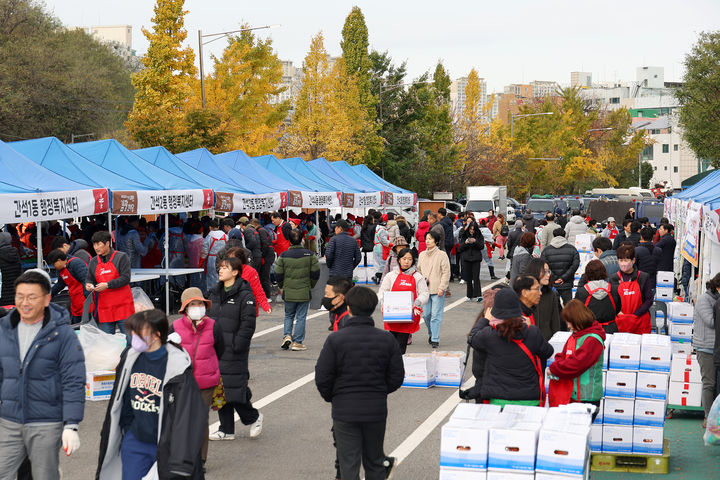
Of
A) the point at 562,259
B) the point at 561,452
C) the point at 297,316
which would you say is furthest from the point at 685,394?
the point at 297,316

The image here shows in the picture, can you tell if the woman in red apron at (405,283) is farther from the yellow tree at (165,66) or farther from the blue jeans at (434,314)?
the yellow tree at (165,66)

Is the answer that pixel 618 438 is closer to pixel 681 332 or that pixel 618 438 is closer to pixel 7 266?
pixel 681 332

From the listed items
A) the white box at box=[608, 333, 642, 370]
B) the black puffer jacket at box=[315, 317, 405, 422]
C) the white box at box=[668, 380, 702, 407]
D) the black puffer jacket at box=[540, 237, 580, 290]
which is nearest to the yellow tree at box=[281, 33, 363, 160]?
the black puffer jacket at box=[540, 237, 580, 290]

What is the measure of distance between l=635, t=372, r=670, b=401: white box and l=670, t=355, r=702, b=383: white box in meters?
1.93

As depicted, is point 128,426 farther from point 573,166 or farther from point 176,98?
point 573,166

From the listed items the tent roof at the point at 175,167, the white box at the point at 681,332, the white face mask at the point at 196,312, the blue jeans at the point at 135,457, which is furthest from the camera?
the tent roof at the point at 175,167

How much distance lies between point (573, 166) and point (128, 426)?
8273cm

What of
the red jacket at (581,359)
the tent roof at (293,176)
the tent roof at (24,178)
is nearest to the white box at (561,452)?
the red jacket at (581,359)

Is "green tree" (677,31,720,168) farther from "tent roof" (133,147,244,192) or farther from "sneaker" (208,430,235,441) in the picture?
"sneaker" (208,430,235,441)

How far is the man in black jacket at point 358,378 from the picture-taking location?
5875 millimetres

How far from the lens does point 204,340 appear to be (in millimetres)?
7016

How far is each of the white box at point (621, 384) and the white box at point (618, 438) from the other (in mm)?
285

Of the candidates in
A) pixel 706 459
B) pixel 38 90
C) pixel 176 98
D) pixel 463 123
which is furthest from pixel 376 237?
pixel 463 123

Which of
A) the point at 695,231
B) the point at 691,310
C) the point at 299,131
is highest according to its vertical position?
the point at 299,131
